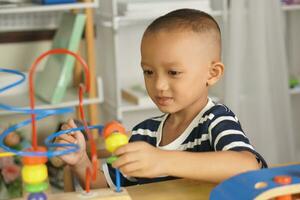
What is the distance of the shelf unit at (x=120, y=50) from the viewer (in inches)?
103

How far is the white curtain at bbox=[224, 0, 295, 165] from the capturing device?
2623mm

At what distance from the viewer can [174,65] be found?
1049 mm

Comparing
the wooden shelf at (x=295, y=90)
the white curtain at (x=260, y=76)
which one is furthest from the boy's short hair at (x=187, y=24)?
the wooden shelf at (x=295, y=90)

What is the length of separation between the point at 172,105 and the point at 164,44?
0.40ft

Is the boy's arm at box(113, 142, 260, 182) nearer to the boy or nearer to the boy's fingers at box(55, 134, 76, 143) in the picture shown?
the boy

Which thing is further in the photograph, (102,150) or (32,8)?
(32,8)

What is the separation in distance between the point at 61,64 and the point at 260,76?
0.95 meters

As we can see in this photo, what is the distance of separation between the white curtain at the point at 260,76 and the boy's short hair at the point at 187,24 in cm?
152

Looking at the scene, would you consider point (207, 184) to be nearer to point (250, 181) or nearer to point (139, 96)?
point (250, 181)

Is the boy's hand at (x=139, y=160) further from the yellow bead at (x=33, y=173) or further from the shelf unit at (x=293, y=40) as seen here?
the shelf unit at (x=293, y=40)

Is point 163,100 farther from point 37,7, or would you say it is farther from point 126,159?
point 37,7

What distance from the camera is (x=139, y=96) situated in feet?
8.89

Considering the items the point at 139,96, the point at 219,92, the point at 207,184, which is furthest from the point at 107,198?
the point at 219,92

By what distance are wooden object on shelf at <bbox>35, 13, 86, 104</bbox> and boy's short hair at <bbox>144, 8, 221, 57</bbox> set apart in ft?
4.55
